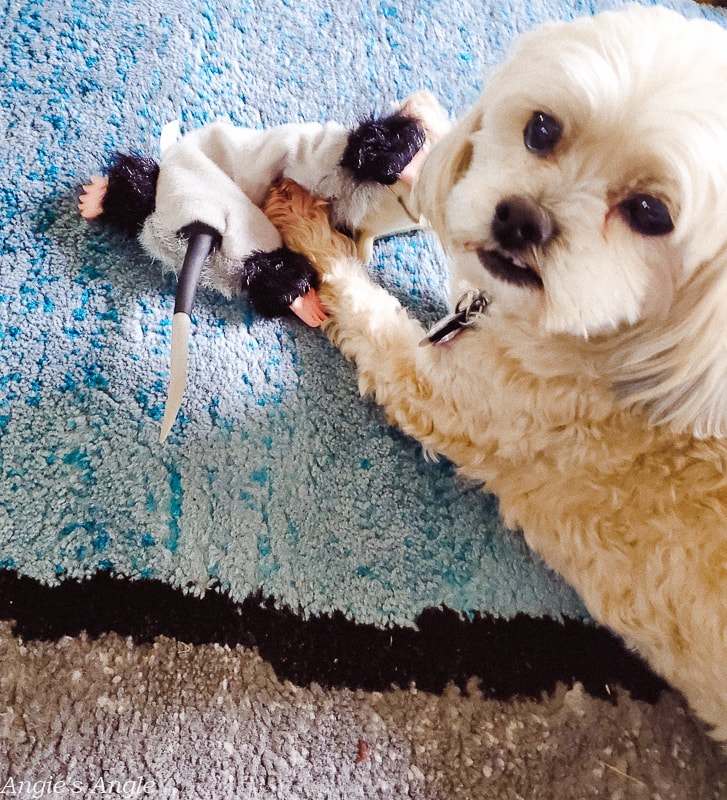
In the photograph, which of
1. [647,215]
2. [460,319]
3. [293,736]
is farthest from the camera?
[460,319]

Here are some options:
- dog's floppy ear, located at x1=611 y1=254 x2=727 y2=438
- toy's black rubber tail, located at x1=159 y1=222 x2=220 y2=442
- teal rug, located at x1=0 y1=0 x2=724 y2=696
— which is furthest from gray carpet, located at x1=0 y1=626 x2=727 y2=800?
dog's floppy ear, located at x1=611 y1=254 x2=727 y2=438

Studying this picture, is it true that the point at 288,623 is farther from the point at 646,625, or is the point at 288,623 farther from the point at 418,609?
the point at 646,625

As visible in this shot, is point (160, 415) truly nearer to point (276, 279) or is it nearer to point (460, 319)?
point (276, 279)

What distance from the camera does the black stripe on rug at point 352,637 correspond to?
0.88 m

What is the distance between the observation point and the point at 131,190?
104 centimetres

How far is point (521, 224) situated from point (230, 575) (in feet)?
1.99

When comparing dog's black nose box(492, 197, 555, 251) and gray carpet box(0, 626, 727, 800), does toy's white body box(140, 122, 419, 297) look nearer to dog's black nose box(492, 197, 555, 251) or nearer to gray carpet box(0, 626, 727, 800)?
dog's black nose box(492, 197, 555, 251)

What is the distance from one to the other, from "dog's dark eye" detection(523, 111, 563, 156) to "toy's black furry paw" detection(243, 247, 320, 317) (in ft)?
1.44

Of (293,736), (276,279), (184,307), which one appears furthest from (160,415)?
(293,736)

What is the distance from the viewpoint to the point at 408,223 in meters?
1.12

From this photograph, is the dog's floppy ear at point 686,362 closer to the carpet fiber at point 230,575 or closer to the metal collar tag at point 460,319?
the metal collar tag at point 460,319

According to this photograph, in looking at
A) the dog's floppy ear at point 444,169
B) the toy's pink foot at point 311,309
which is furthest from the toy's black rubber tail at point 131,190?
the dog's floppy ear at point 444,169

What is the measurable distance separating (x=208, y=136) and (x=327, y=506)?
24.2 inches

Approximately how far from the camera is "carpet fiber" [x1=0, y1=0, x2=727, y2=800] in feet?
2.82
